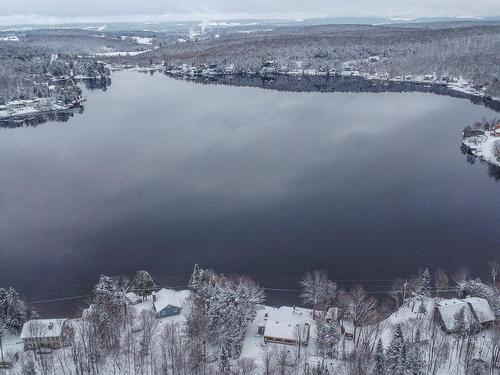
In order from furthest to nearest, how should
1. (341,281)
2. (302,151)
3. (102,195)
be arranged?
(302,151)
(102,195)
(341,281)

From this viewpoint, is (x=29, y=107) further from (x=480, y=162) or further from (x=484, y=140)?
(x=484, y=140)

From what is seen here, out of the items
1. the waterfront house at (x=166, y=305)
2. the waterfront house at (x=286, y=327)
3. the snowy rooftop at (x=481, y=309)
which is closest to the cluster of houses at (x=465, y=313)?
the snowy rooftop at (x=481, y=309)

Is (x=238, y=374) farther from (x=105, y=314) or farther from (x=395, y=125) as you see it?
(x=395, y=125)

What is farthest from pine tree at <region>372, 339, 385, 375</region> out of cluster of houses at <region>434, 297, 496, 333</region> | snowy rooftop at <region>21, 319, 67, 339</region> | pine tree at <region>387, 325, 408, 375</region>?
snowy rooftop at <region>21, 319, 67, 339</region>

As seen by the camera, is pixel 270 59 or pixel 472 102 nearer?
pixel 472 102

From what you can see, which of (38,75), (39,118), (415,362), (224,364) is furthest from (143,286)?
(38,75)

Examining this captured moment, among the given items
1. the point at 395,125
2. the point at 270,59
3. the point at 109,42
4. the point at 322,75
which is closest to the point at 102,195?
the point at 395,125

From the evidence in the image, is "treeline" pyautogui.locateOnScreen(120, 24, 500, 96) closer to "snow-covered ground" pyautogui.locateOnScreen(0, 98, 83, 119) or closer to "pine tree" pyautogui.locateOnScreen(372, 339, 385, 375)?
"snow-covered ground" pyautogui.locateOnScreen(0, 98, 83, 119)
